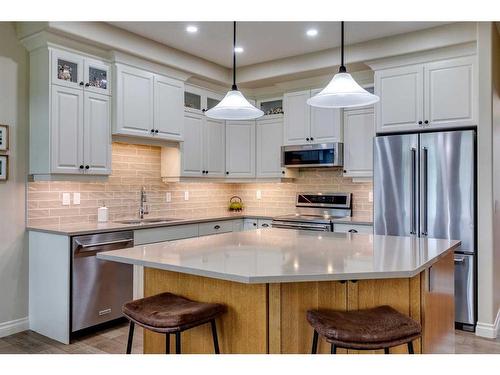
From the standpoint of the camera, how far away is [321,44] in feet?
13.9

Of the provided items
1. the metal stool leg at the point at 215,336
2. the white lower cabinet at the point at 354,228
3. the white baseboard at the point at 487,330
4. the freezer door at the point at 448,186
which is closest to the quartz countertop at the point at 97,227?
the white lower cabinet at the point at 354,228

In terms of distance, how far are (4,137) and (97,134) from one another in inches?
28.8

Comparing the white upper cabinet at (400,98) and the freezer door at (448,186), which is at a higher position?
the white upper cabinet at (400,98)

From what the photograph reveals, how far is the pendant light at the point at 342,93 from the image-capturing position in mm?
2510

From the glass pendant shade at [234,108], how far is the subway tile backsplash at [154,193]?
1723 millimetres

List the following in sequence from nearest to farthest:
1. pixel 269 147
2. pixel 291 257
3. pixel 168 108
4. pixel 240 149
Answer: pixel 291 257
pixel 168 108
pixel 269 147
pixel 240 149

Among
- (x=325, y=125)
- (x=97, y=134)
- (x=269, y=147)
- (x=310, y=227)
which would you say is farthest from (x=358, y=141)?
(x=97, y=134)

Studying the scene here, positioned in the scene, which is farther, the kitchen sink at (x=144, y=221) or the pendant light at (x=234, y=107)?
the kitchen sink at (x=144, y=221)

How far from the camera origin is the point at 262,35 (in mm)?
3969

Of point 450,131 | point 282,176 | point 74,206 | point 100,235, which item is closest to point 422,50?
point 450,131

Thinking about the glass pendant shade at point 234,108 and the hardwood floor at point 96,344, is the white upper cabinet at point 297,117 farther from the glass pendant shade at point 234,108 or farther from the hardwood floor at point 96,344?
the hardwood floor at point 96,344

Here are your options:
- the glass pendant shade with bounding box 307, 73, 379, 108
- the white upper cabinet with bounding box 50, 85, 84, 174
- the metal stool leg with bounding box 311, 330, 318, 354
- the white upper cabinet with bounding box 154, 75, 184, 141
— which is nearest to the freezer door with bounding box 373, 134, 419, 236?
the glass pendant shade with bounding box 307, 73, 379, 108

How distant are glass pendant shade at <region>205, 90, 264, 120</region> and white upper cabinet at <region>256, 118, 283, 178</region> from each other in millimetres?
2091

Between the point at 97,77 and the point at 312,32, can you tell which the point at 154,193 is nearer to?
the point at 97,77
